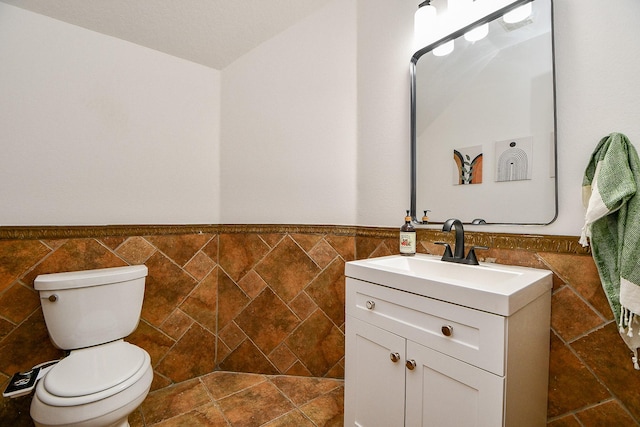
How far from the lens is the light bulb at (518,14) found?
117 centimetres

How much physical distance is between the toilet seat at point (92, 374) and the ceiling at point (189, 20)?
1.72 meters

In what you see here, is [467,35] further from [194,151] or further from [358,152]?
[194,151]

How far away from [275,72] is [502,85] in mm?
1342

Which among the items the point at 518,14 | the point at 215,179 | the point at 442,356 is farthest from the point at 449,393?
the point at 215,179

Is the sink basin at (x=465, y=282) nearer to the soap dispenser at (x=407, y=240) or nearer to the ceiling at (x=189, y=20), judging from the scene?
the soap dispenser at (x=407, y=240)

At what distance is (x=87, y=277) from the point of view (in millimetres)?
1361

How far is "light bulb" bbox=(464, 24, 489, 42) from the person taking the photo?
129 centimetres

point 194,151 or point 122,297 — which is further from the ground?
point 194,151

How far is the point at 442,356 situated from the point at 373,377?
341 mm

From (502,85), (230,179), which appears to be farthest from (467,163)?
(230,179)

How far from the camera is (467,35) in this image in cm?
136

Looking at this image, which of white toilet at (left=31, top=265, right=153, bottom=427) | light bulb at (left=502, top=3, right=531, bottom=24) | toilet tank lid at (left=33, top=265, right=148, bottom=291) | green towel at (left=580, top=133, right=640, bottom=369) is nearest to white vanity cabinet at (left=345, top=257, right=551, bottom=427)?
green towel at (left=580, top=133, right=640, bottom=369)

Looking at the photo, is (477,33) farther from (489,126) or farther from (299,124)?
(299,124)

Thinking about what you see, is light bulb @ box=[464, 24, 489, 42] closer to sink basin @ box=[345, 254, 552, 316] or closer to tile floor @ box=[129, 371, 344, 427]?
sink basin @ box=[345, 254, 552, 316]
